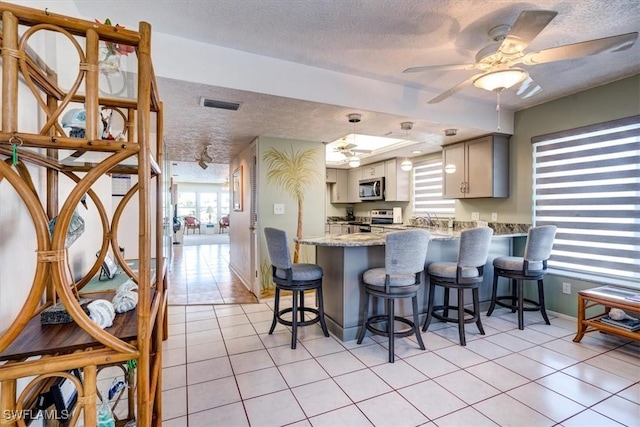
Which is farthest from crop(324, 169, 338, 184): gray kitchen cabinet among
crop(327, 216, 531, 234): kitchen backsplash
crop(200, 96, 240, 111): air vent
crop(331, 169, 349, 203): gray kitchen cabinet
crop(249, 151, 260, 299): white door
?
crop(200, 96, 240, 111): air vent

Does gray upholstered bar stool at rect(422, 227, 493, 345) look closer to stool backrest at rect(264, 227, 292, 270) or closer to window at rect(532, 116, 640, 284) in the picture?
window at rect(532, 116, 640, 284)

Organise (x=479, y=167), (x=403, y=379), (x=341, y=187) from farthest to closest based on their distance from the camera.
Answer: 1. (x=341, y=187)
2. (x=479, y=167)
3. (x=403, y=379)

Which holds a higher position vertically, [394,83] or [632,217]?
[394,83]

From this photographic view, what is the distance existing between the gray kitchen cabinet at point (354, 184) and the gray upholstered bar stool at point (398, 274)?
14.4ft

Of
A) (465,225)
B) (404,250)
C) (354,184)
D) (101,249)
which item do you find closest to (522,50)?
(404,250)

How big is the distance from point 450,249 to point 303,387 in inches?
88.4

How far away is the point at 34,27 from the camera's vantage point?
0.80 m

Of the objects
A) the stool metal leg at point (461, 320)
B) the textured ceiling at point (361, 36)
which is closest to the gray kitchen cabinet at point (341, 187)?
the textured ceiling at point (361, 36)

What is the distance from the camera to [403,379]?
2170mm

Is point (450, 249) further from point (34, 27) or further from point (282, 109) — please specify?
point (34, 27)

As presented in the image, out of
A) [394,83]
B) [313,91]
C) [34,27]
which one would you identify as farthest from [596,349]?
[34,27]

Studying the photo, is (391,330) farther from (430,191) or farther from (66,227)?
(430,191)

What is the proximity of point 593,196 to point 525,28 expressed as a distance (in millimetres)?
2489

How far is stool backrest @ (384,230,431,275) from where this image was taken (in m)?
2.42
